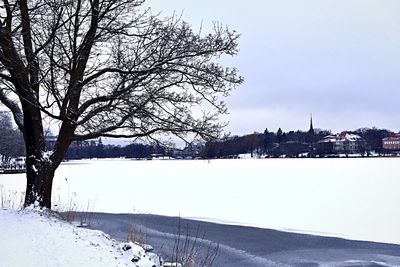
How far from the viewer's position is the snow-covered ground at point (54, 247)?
20.7ft

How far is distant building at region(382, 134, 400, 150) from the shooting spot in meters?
119

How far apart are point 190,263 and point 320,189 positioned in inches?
880

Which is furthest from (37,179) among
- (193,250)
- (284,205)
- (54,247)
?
(284,205)

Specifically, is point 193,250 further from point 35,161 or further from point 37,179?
point 35,161

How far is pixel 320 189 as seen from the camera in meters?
30.1

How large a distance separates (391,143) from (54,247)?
12360 centimetres

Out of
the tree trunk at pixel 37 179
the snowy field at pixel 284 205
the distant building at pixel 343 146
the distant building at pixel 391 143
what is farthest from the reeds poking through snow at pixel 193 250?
the distant building at pixel 391 143

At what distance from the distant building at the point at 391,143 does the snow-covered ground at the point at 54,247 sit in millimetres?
116441

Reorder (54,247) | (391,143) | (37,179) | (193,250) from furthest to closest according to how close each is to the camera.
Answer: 1. (391,143)
2. (37,179)
3. (193,250)
4. (54,247)

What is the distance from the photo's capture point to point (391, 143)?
122 meters

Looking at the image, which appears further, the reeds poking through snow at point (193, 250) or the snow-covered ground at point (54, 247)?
the reeds poking through snow at point (193, 250)

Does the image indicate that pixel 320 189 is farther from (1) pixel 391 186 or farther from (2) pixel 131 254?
(2) pixel 131 254

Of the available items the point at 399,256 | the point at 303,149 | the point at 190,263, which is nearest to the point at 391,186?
the point at 399,256

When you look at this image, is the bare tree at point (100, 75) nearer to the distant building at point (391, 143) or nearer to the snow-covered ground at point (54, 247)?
the snow-covered ground at point (54, 247)
